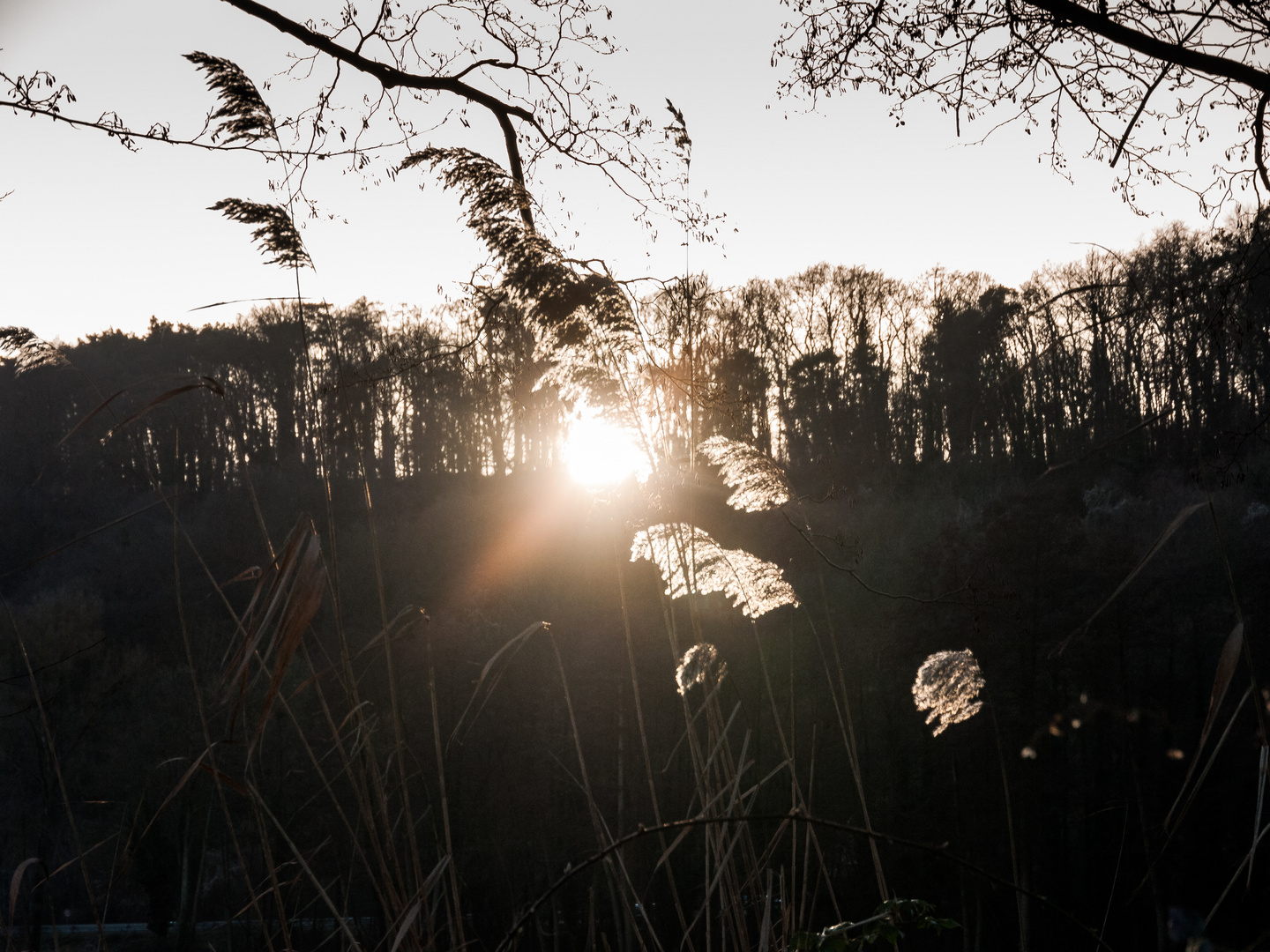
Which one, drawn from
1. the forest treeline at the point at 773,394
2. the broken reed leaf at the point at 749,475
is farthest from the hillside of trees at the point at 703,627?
the broken reed leaf at the point at 749,475

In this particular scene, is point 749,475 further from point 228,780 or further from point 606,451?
point 228,780

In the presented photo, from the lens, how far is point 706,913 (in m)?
2.06

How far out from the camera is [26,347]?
7.66 feet

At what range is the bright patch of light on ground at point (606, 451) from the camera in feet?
8.47

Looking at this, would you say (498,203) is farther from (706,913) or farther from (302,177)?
(706,913)

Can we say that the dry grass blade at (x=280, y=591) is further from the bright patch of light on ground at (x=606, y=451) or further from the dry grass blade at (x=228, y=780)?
the bright patch of light on ground at (x=606, y=451)

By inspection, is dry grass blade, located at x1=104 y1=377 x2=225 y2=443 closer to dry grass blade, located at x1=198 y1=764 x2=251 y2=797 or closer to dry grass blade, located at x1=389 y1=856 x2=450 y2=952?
dry grass blade, located at x1=198 y1=764 x2=251 y2=797

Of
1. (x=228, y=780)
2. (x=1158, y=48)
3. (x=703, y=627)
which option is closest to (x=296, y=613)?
(x=228, y=780)

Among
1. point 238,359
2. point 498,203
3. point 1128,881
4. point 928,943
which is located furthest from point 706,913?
point 238,359

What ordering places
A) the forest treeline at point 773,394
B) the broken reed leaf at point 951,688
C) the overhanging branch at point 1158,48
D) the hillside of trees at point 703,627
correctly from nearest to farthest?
the broken reed leaf at point 951,688 → the overhanging branch at point 1158,48 → the forest treeline at point 773,394 → the hillside of trees at point 703,627

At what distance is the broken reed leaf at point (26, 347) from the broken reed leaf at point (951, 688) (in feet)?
7.58

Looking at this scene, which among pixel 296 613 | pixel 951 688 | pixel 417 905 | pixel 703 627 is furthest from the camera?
pixel 703 627

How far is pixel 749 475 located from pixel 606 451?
430mm

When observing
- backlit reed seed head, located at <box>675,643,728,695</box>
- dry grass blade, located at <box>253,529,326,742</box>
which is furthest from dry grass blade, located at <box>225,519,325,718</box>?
backlit reed seed head, located at <box>675,643,728,695</box>
